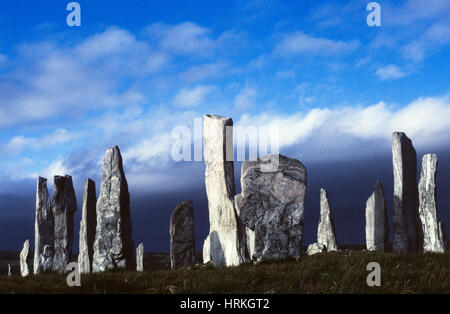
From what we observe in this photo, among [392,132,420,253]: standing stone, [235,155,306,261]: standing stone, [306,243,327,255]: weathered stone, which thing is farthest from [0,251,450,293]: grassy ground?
[306,243,327,255]: weathered stone

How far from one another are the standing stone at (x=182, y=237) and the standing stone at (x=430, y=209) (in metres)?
7.88

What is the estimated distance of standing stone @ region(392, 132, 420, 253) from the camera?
18.2 m

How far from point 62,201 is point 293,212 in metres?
10.4

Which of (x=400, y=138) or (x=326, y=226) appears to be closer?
(x=400, y=138)

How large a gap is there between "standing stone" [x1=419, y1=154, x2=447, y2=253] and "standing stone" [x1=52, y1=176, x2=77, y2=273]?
39.7 ft

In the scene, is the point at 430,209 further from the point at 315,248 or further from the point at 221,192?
the point at 221,192

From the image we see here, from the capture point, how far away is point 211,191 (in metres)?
13.7

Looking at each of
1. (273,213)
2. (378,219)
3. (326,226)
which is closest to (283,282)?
(273,213)

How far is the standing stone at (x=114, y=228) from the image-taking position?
14391mm

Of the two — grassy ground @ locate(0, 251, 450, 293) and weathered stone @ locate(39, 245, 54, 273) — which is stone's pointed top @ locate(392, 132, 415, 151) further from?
weathered stone @ locate(39, 245, 54, 273)

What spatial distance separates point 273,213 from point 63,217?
33.2 feet

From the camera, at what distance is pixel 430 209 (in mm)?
18297
